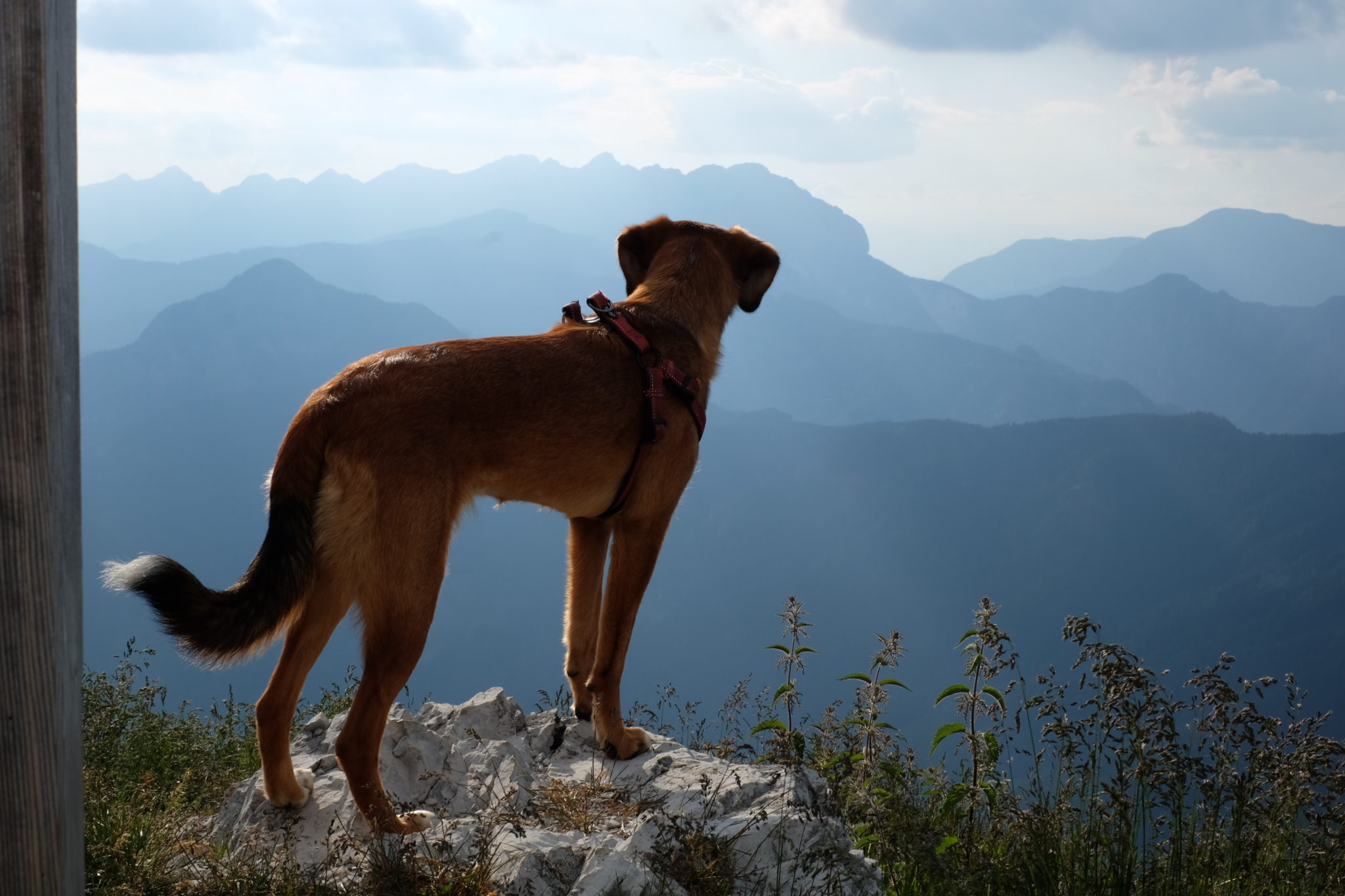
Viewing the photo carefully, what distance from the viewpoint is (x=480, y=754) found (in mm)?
3973

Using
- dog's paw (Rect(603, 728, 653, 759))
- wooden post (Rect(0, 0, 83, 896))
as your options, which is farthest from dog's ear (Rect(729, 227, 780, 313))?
wooden post (Rect(0, 0, 83, 896))

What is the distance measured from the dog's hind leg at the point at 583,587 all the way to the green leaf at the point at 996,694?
170 centimetres

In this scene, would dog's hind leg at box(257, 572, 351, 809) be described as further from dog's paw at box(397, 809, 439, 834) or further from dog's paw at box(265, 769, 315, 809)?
dog's paw at box(397, 809, 439, 834)

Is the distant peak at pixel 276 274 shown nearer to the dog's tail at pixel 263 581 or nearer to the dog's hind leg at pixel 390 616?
the dog's tail at pixel 263 581

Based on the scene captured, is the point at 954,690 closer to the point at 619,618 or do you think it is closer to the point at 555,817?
the point at 619,618

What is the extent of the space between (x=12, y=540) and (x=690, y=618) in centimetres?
11418

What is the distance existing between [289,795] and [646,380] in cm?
212

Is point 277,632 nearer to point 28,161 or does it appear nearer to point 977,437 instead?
point 28,161

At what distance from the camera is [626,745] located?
404 cm

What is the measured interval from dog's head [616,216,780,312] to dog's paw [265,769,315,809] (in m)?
2.71

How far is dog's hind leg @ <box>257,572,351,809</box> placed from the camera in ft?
10.7

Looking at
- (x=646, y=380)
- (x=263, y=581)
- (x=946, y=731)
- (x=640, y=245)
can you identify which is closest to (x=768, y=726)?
(x=946, y=731)

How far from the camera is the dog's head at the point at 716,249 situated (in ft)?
15.1

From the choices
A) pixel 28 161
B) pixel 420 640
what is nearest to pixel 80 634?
pixel 28 161
